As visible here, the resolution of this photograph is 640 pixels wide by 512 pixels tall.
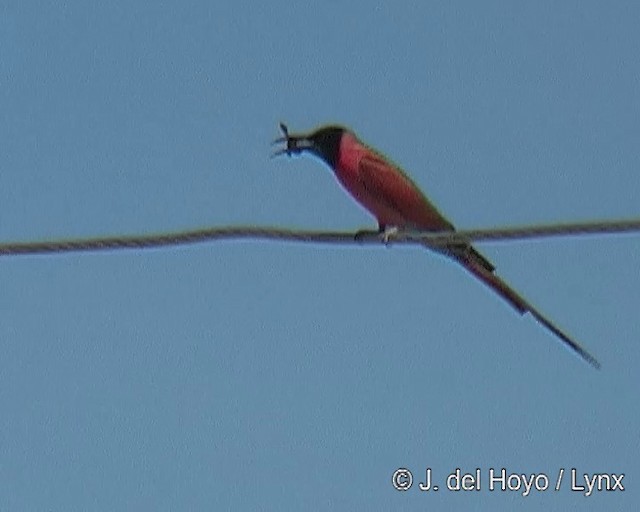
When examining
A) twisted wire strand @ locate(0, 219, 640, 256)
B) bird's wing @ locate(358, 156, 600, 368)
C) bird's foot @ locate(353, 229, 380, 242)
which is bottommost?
twisted wire strand @ locate(0, 219, 640, 256)

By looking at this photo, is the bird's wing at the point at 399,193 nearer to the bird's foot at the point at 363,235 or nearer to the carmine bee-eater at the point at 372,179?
the carmine bee-eater at the point at 372,179

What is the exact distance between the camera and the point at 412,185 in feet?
17.4

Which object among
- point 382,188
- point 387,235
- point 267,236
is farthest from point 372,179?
point 267,236

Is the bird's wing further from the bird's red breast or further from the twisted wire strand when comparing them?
the twisted wire strand

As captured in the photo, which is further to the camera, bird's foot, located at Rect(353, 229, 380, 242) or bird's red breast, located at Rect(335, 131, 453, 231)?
bird's red breast, located at Rect(335, 131, 453, 231)

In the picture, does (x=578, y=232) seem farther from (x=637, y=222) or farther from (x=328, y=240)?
(x=328, y=240)

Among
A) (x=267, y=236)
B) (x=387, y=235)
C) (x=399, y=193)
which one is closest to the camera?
(x=267, y=236)

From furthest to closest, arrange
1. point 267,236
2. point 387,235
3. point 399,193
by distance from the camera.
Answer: point 399,193 → point 387,235 → point 267,236

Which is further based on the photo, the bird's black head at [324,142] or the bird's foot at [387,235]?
the bird's black head at [324,142]

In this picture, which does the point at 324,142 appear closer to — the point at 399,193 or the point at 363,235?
the point at 399,193

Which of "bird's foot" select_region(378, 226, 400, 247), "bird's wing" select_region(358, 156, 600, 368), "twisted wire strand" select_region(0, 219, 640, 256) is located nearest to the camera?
"twisted wire strand" select_region(0, 219, 640, 256)

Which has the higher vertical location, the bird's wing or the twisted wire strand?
the bird's wing

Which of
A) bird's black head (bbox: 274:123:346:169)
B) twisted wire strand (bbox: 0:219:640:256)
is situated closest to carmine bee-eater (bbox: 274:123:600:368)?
bird's black head (bbox: 274:123:346:169)

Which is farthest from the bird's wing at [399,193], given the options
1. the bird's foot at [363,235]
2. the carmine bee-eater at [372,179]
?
the bird's foot at [363,235]
